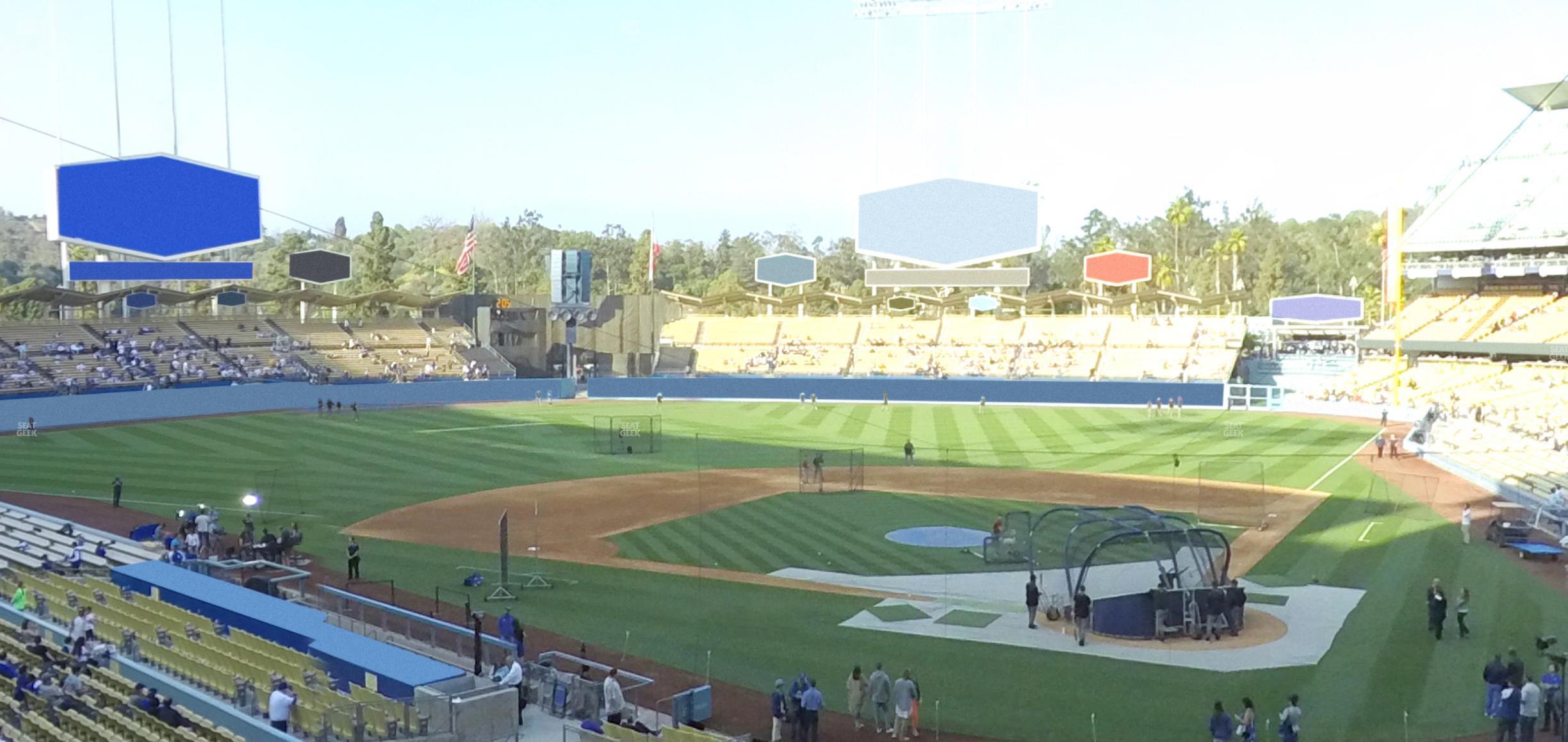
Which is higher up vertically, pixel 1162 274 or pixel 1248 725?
pixel 1162 274

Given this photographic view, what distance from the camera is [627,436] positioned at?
54.6m

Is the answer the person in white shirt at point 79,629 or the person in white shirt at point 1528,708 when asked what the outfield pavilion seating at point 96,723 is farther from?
the person in white shirt at point 1528,708

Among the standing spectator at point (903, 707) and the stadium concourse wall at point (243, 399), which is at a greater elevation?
the stadium concourse wall at point (243, 399)

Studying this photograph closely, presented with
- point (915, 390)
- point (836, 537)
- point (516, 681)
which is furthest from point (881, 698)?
point (915, 390)

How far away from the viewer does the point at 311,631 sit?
715 inches

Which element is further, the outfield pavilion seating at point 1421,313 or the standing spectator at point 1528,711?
the outfield pavilion seating at point 1421,313

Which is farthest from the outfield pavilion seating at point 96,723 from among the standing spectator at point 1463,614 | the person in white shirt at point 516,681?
the standing spectator at point 1463,614

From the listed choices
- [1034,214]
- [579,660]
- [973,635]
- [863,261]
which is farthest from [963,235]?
[863,261]

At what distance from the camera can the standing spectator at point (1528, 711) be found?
15828mm

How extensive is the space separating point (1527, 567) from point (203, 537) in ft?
97.6

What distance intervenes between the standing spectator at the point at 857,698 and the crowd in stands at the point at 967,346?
62.8 meters

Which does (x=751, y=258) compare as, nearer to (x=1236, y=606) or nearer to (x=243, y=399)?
(x=243, y=399)

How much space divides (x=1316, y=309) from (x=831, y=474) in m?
52.5

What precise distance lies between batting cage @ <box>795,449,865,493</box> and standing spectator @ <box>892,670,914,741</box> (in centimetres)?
2168
